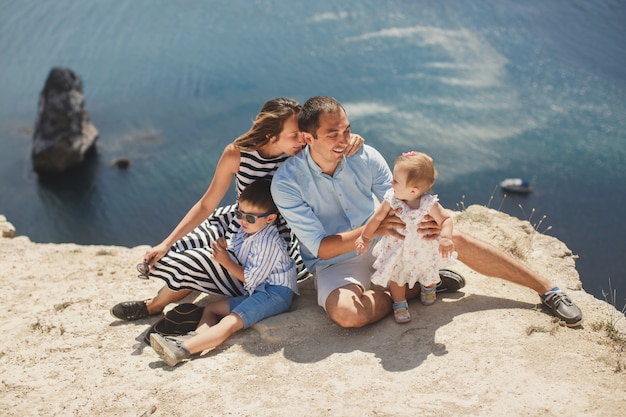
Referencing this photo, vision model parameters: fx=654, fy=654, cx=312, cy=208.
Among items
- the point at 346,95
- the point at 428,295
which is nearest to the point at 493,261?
the point at 428,295

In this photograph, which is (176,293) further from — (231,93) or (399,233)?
(231,93)

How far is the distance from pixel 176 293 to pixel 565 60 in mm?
16577

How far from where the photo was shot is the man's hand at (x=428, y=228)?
5.04 meters

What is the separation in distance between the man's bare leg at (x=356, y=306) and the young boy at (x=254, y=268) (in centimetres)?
52

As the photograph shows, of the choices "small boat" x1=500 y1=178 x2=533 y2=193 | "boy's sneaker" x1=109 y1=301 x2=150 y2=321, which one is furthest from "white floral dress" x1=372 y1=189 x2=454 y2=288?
"small boat" x1=500 y1=178 x2=533 y2=193

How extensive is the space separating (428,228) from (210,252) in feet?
6.24

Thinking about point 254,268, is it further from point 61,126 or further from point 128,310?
point 61,126

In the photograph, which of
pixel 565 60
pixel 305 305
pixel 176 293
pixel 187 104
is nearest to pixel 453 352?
pixel 305 305

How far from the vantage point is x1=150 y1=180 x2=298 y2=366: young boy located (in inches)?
211

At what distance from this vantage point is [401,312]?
5242 millimetres

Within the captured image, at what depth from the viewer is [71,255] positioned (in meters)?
7.91

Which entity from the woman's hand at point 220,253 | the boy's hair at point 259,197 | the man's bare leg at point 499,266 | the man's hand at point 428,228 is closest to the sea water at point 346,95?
the man's bare leg at point 499,266

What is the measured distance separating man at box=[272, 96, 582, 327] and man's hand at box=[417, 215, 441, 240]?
11 mm

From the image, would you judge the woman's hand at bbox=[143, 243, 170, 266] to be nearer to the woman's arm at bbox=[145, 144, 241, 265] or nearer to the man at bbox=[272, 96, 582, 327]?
the woman's arm at bbox=[145, 144, 241, 265]
